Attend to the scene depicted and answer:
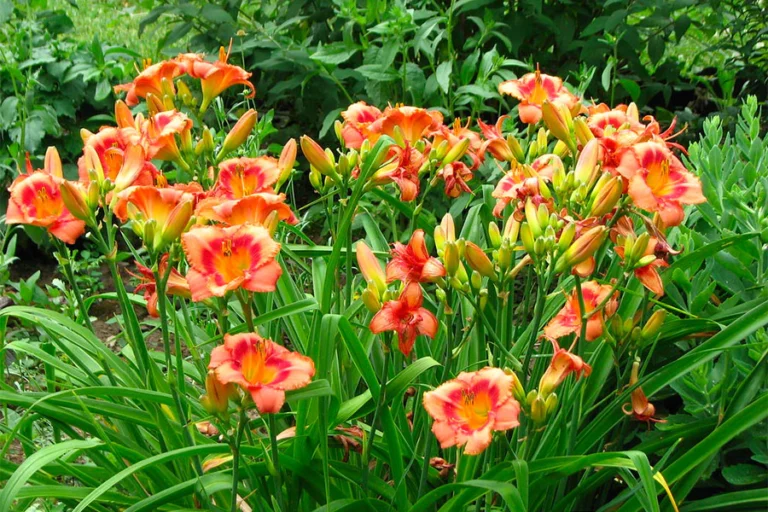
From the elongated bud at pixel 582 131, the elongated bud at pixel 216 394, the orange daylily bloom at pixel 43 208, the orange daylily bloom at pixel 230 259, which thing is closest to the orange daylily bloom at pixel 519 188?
the elongated bud at pixel 582 131

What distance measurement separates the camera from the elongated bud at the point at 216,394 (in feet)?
4.11

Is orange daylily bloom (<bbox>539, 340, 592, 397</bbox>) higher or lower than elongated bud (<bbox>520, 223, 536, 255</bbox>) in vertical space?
lower

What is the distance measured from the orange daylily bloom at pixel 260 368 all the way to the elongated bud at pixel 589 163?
58 cm

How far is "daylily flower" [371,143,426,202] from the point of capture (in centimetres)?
166

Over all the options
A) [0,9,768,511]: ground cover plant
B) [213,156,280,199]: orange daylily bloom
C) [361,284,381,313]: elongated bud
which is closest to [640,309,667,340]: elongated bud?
[0,9,768,511]: ground cover plant

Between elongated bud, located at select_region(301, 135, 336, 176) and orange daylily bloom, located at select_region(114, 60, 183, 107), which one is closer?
elongated bud, located at select_region(301, 135, 336, 176)

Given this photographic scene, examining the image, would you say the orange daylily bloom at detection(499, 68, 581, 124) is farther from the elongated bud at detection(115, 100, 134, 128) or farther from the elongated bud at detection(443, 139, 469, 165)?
the elongated bud at detection(115, 100, 134, 128)

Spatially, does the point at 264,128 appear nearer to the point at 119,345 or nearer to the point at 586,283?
the point at 119,345

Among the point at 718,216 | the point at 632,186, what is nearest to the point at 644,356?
the point at 718,216

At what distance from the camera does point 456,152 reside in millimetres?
1773

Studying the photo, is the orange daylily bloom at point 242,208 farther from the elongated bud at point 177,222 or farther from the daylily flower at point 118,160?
the daylily flower at point 118,160

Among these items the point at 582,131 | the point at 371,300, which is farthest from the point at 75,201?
the point at 582,131

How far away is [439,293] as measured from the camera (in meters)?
1.48

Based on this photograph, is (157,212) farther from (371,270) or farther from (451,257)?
(451,257)
